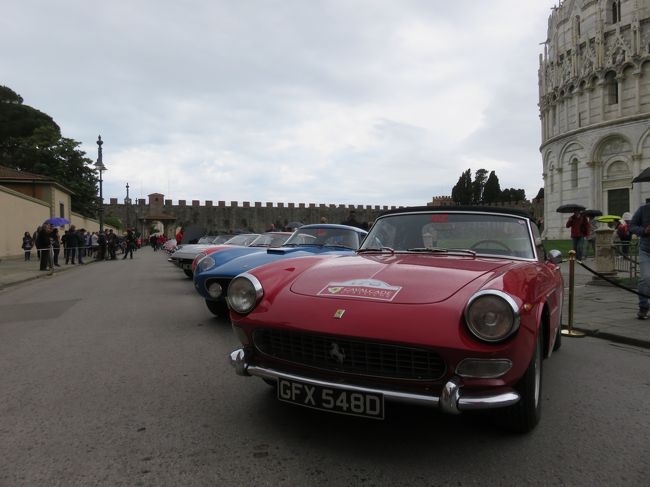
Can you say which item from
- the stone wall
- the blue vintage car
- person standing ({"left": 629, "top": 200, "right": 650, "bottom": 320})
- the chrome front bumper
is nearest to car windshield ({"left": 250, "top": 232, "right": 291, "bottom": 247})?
the blue vintage car

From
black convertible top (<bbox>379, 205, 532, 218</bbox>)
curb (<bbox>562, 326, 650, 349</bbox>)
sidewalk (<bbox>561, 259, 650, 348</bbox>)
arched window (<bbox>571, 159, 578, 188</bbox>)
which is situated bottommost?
curb (<bbox>562, 326, 650, 349</bbox>)

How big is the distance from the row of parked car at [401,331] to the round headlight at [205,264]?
322 centimetres

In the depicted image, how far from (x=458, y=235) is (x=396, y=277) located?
3.57 ft

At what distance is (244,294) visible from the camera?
310 centimetres

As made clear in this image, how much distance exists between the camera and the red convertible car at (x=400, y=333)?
243 centimetres

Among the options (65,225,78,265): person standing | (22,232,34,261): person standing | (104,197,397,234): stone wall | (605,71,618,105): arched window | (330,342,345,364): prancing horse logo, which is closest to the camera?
(330,342,345,364): prancing horse logo

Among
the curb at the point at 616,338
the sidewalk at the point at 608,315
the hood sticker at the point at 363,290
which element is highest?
the hood sticker at the point at 363,290

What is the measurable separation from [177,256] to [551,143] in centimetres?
4090

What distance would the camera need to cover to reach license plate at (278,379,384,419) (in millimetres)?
2430

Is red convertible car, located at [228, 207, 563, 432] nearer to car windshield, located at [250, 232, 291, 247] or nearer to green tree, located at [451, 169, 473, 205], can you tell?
car windshield, located at [250, 232, 291, 247]

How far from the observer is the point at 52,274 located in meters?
15.5

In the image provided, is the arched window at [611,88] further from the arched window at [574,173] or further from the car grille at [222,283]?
the car grille at [222,283]

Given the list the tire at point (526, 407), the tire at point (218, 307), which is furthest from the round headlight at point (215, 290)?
the tire at point (526, 407)

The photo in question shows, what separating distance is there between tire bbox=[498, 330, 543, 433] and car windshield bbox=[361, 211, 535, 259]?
1047 millimetres
